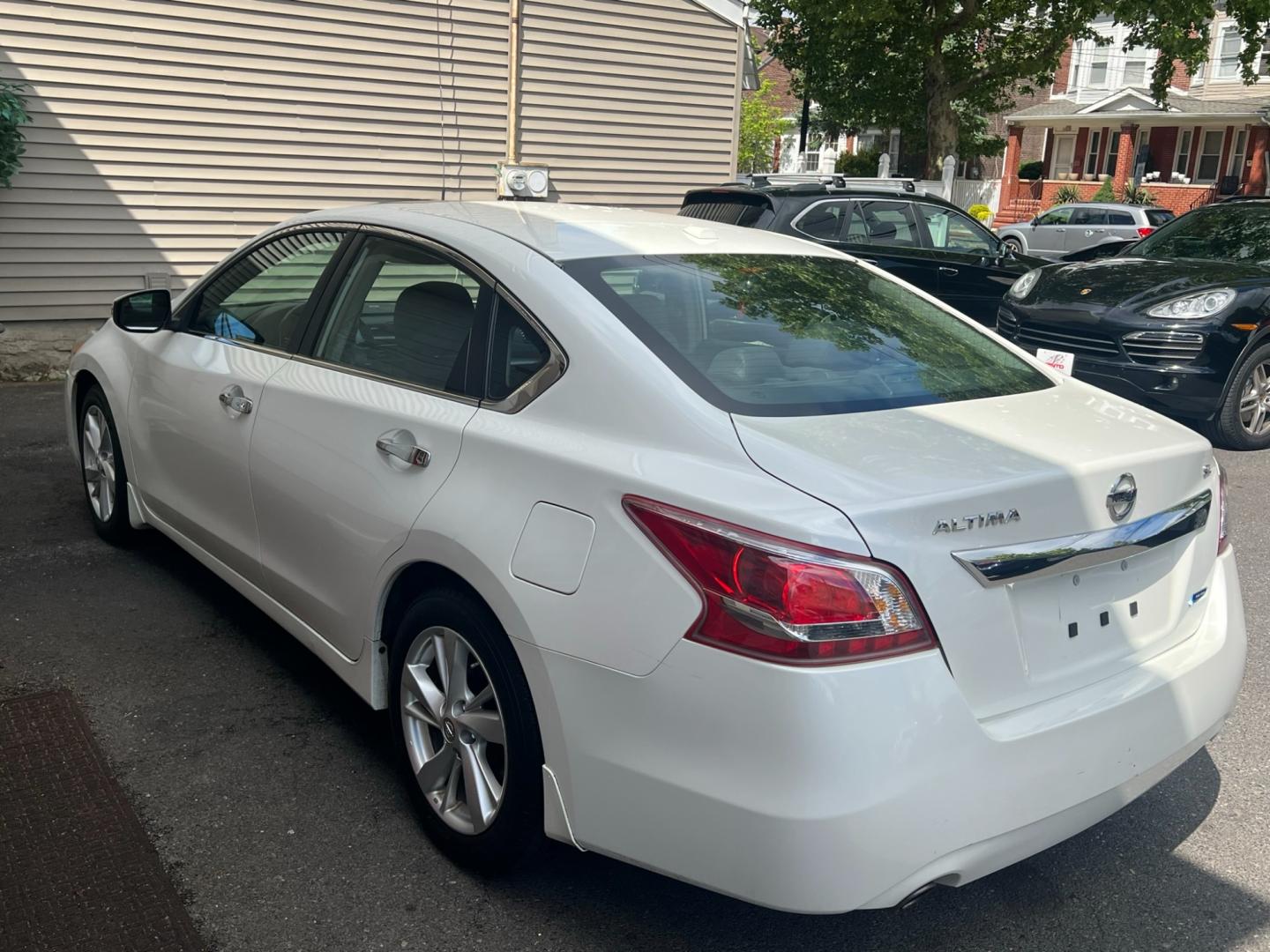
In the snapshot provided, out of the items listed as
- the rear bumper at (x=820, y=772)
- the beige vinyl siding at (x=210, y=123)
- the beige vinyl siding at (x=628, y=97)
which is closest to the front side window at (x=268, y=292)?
the rear bumper at (x=820, y=772)

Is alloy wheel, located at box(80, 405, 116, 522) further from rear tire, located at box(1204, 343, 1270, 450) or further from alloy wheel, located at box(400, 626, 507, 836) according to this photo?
rear tire, located at box(1204, 343, 1270, 450)

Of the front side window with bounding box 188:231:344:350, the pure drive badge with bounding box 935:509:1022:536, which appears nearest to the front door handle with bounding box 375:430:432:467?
the front side window with bounding box 188:231:344:350

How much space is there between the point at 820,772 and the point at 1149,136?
45.5 metres

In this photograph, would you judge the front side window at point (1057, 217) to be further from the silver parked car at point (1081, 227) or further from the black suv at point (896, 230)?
the black suv at point (896, 230)

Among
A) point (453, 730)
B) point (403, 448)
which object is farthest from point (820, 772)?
point (403, 448)

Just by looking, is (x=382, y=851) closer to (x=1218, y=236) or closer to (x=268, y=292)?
(x=268, y=292)

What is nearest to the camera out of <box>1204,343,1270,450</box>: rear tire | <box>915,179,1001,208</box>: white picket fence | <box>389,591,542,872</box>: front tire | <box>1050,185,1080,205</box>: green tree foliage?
<box>389,591,542,872</box>: front tire

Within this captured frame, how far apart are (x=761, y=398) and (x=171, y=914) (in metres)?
1.81

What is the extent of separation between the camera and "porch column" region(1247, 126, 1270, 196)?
38.0 m

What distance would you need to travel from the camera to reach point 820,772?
6.79 ft

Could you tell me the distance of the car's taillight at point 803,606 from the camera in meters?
2.11

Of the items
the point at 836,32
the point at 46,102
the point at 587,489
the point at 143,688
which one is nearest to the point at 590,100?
the point at 46,102

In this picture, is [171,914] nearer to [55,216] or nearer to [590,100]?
[55,216]

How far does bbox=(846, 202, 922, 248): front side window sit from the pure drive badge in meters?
8.31
